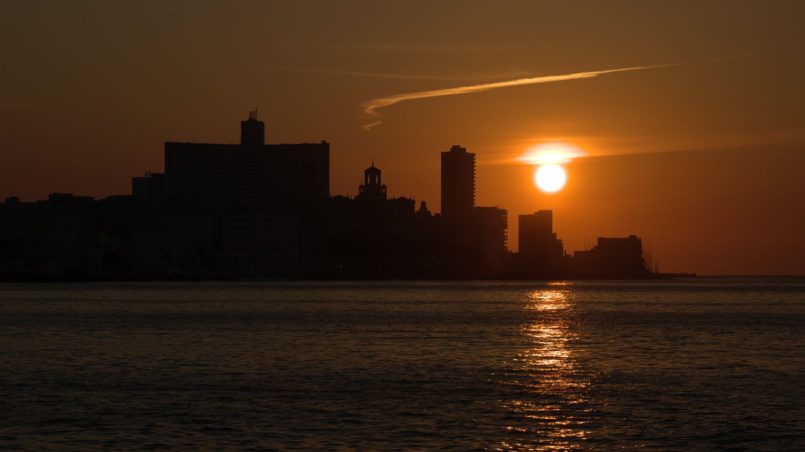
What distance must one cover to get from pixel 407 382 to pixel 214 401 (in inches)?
485

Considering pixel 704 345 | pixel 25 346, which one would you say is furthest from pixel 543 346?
pixel 25 346

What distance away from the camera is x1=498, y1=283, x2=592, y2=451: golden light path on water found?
150 ft

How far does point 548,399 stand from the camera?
57.8 metres

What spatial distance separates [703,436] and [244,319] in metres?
97.8

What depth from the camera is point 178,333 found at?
109438mm

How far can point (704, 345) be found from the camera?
96688 millimetres

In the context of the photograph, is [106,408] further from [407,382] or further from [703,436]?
[703,436]

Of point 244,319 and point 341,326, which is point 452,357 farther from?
point 244,319

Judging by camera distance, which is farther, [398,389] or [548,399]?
[398,389]

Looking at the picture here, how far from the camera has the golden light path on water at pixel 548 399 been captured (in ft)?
150

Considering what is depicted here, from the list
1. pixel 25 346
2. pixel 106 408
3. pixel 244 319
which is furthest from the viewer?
pixel 244 319

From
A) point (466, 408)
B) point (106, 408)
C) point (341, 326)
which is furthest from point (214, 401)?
point (341, 326)

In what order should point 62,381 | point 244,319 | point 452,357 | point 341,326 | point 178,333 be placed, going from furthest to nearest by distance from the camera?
point 244,319 → point 341,326 → point 178,333 → point 452,357 → point 62,381

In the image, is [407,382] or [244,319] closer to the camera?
[407,382]
